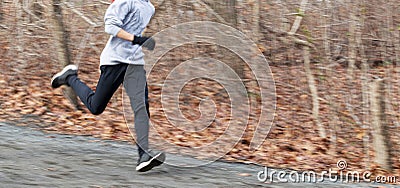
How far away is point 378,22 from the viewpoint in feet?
43.6

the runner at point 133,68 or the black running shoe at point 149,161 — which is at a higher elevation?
the runner at point 133,68

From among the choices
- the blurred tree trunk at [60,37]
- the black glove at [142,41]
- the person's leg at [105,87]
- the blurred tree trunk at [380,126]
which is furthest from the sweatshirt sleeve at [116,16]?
the blurred tree trunk at [60,37]

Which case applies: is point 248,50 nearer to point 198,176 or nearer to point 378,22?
point 378,22

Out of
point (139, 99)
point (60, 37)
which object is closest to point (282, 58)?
point (60, 37)

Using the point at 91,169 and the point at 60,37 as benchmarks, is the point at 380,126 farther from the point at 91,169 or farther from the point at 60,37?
the point at 60,37

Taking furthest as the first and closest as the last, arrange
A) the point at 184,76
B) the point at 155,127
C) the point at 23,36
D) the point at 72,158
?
1. the point at 23,36
2. the point at 184,76
3. the point at 155,127
4. the point at 72,158

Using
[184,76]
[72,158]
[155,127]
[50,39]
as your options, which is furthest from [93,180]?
[50,39]

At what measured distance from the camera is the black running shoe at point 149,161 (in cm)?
652

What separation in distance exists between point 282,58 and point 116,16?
7.32m

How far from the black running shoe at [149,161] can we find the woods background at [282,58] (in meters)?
3.55

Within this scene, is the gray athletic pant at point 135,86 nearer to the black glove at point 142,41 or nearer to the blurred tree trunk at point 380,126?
the black glove at point 142,41

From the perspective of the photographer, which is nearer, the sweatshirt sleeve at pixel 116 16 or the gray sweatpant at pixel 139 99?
the sweatshirt sleeve at pixel 116 16

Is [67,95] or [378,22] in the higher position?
[378,22]

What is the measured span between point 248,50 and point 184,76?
1.27 metres
